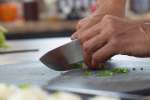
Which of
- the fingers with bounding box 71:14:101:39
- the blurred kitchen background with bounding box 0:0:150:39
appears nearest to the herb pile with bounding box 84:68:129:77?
the fingers with bounding box 71:14:101:39

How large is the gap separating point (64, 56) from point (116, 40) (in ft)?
0.45

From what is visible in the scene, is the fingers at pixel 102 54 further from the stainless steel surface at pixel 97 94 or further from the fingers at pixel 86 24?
the stainless steel surface at pixel 97 94

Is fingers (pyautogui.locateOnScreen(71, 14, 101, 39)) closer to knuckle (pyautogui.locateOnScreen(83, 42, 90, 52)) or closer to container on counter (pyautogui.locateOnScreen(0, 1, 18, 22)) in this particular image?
knuckle (pyautogui.locateOnScreen(83, 42, 90, 52))

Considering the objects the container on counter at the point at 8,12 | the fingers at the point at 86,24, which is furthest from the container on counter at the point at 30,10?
the fingers at the point at 86,24

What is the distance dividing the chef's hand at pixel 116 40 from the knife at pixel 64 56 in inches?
1.2

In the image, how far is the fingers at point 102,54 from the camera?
1212 millimetres

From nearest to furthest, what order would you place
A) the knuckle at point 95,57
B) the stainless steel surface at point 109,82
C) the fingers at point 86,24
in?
the stainless steel surface at point 109,82, the knuckle at point 95,57, the fingers at point 86,24

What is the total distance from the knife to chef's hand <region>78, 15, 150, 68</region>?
0.03 metres

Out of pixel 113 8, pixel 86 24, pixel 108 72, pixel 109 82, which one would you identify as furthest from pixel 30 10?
pixel 109 82

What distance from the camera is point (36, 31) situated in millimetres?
4043

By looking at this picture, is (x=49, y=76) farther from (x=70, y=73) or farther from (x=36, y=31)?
(x=36, y=31)

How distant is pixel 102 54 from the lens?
1227mm

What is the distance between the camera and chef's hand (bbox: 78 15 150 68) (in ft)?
3.92

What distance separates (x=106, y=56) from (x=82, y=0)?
3.33m
